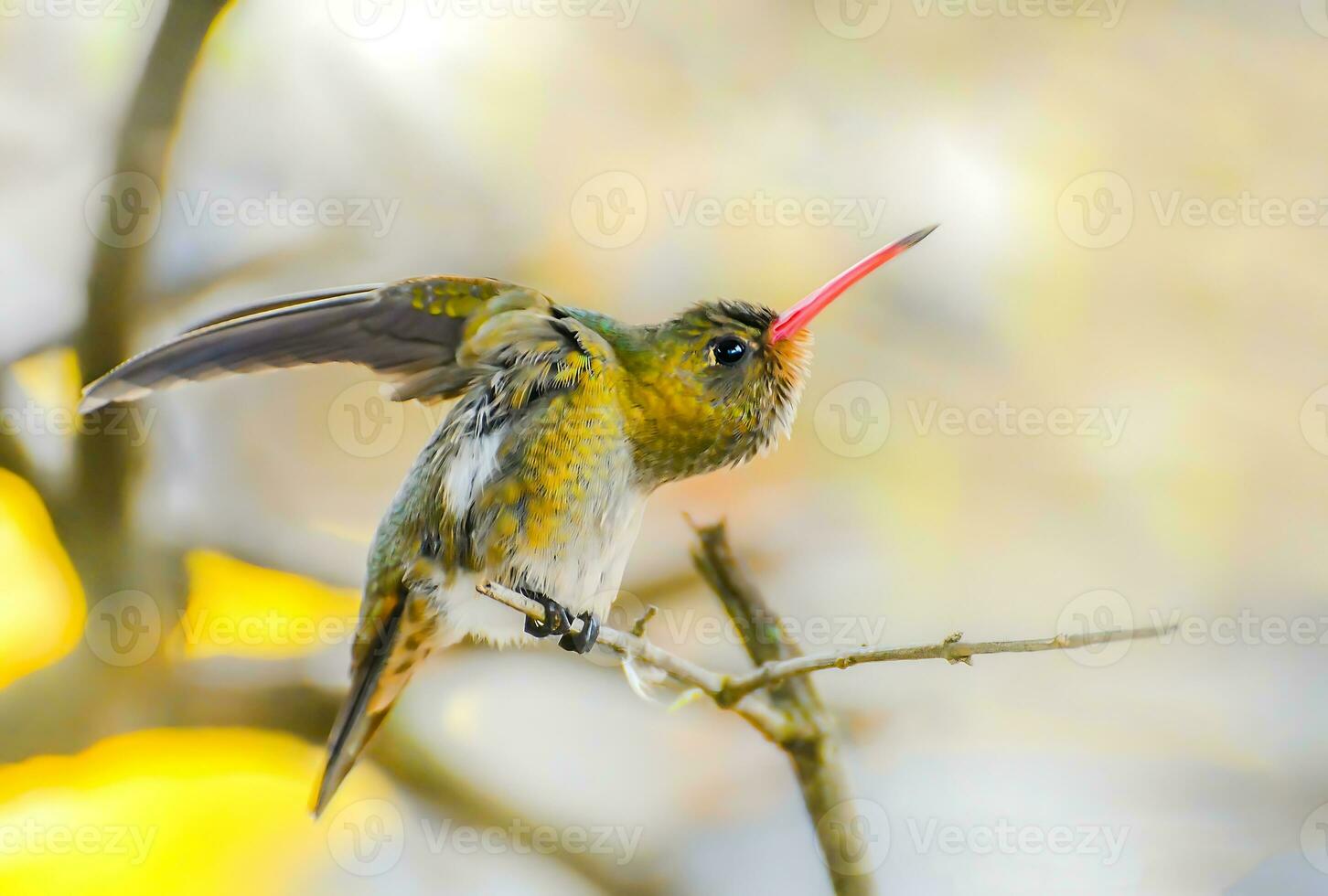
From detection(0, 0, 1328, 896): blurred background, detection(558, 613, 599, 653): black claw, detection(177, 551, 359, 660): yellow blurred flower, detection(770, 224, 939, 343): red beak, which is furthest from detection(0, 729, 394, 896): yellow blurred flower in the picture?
detection(770, 224, 939, 343): red beak

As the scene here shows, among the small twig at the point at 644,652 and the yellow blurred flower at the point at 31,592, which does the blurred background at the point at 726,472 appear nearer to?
the yellow blurred flower at the point at 31,592

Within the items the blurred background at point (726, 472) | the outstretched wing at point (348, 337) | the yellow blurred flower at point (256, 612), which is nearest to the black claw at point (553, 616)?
the outstretched wing at point (348, 337)

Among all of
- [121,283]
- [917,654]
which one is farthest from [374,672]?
[121,283]

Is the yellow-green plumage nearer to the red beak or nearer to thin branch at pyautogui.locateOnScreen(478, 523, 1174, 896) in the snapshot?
the red beak

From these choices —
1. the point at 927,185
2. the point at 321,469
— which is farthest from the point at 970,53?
the point at 321,469

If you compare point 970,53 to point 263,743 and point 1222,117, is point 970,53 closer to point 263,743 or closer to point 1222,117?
point 1222,117

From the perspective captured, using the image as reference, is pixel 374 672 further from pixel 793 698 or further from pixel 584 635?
pixel 793 698
